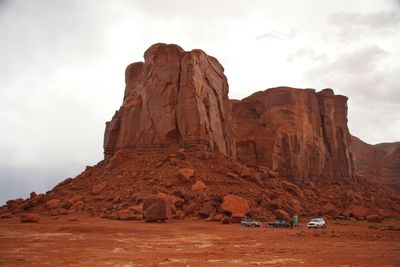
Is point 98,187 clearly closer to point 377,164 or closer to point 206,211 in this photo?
point 206,211

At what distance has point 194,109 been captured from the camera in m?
41.7

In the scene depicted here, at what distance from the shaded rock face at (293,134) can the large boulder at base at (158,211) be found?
3250 cm

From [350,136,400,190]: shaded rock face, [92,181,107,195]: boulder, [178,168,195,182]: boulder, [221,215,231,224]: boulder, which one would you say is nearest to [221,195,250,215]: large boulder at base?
[221,215,231,224]: boulder

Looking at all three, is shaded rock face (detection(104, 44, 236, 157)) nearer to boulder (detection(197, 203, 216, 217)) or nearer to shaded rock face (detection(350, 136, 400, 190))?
boulder (detection(197, 203, 216, 217))

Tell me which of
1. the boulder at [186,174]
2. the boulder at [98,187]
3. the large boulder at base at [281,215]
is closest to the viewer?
the large boulder at base at [281,215]

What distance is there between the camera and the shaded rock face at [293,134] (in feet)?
203

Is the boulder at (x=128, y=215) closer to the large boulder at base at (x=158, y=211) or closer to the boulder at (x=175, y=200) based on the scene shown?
the large boulder at base at (x=158, y=211)

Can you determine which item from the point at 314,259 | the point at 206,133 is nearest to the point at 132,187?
the point at 206,133

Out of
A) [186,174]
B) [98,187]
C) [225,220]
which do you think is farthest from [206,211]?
[98,187]

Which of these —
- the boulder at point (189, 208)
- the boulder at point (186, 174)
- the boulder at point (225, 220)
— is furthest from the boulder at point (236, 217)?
the boulder at point (186, 174)

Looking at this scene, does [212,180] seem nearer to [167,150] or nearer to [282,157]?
[167,150]

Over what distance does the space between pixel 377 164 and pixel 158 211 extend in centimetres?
8242

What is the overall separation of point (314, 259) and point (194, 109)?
29.0 metres

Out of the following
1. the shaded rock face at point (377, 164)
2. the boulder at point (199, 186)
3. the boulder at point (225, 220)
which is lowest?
the boulder at point (225, 220)
